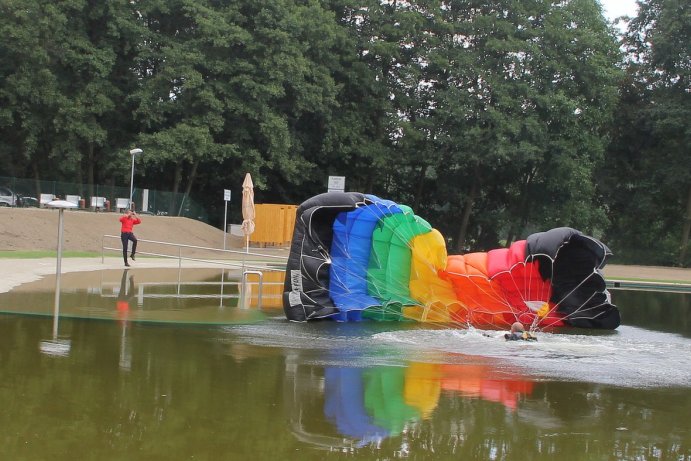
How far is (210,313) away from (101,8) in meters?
33.2

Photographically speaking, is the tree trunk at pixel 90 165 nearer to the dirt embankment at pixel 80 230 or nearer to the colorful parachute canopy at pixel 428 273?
the dirt embankment at pixel 80 230

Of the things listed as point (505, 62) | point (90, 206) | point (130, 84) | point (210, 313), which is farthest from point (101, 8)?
point (210, 313)

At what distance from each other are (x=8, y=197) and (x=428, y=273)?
29.4 metres

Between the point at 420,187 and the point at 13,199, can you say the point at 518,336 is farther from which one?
the point at 420,187

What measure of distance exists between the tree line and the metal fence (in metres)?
1.62

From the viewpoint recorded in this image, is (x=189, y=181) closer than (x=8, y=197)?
No

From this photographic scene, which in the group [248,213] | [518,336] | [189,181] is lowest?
[518,336]

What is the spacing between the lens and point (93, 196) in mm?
42562

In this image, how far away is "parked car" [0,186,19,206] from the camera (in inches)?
1558

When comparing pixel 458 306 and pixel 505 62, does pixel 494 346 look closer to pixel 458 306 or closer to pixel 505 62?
pixel 458 306

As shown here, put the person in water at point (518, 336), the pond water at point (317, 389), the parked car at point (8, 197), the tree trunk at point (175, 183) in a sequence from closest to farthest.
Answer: the pond water at point (317, 389) < the person in water at point (518, 336) < the parked car at point (8, 197) < the tree trunk at point (175, 183)

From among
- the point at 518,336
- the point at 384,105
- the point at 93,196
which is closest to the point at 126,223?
the point at 518,336

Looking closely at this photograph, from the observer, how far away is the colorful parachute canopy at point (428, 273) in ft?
53.9

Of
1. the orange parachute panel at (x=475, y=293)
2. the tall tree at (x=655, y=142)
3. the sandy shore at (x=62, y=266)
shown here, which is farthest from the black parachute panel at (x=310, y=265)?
the tall tree at (x=655, y=142)
